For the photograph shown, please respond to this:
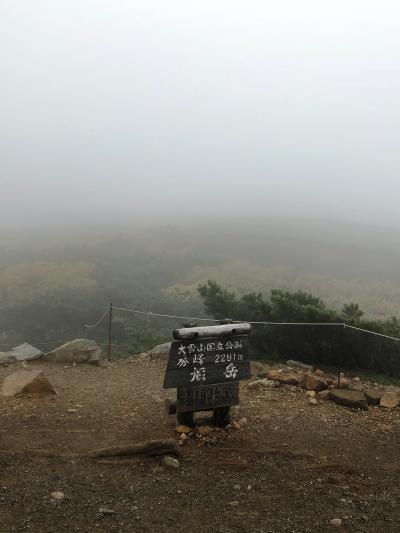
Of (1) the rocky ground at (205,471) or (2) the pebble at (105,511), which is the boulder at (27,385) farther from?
(2) the pebble at (105,511)

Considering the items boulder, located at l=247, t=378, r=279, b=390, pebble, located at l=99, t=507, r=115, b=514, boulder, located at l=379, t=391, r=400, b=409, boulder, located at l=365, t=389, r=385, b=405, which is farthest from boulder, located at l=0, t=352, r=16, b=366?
boulder, located at l=379, t=391, r=400, b=409

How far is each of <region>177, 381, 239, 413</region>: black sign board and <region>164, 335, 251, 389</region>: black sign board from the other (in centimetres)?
7

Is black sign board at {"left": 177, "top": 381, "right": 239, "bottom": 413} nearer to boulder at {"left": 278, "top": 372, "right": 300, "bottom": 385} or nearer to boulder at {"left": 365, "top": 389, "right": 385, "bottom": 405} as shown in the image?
boulder at {"left": 278, "top": 372, "right": 300, "bottom": 385}

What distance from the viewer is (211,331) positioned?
694cm

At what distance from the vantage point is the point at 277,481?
564cm

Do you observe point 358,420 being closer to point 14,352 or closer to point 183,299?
point 14,352

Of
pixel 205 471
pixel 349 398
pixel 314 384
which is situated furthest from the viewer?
pixel 314 384

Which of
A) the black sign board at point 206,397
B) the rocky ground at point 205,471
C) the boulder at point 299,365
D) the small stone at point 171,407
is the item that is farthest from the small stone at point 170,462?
the boulder at point 299,365

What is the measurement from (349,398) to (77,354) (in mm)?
7109

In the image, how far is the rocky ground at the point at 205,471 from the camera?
4.82 metres

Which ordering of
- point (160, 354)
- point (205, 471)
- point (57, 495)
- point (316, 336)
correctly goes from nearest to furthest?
1. point (57, 495)
2. point (205, 471)
3. point (160, 354)
4. point (316, 336)

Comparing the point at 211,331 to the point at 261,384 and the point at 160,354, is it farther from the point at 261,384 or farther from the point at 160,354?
the point at 160,354

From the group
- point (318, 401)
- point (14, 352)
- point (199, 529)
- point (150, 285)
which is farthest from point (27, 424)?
point (150, 285)

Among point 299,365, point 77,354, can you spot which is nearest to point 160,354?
point 77,354
